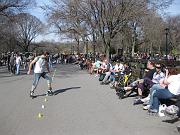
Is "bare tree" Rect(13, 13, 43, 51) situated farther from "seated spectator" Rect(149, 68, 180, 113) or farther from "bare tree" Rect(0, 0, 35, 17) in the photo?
"seated spectator" Rect(149, 68, 180, 113)

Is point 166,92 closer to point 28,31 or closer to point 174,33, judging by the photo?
point 174,33

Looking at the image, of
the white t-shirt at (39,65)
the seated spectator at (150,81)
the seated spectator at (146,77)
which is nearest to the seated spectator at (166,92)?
the seated spectator at (150,81)

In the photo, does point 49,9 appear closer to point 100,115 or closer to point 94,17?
point 94,17

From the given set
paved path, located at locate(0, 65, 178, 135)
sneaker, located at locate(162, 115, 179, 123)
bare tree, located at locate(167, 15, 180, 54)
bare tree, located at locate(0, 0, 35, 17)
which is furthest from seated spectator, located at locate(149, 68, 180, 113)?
bare tree, located at locate(167, 15, 180, 54)

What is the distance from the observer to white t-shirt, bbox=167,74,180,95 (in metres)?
11.1

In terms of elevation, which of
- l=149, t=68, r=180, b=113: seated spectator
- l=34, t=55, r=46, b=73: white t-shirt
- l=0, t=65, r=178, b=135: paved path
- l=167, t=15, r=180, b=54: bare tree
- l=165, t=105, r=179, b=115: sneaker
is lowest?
l=0, t=65, r=178, b=135: paved path

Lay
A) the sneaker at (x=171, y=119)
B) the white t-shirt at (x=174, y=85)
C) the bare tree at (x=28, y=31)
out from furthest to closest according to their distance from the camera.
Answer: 1. the bare tree at (x=28, y=31)
2. the white t-shirt at (x=174, y=85)
3. the sneaker at (x=171, y=119)

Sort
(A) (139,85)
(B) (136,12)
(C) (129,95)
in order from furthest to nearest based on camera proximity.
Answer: (B) (136,12) < (C) (129,95) < (A) (139,85)

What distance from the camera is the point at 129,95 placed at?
15258 millimetres

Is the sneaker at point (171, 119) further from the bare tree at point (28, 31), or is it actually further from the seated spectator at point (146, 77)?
the bare tree at point (28, 31)

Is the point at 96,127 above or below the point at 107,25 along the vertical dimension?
below

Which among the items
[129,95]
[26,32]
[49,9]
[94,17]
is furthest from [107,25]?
[26,32]

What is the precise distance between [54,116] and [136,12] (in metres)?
24.6

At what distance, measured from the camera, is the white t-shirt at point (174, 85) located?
11.1 metres
